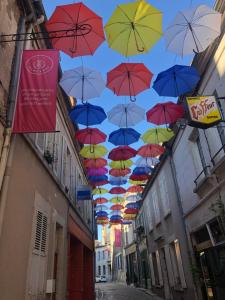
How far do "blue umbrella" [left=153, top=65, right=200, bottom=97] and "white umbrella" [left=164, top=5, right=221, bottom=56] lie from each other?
0.84 m

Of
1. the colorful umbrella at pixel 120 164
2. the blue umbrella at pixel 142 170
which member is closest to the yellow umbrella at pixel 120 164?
the colorful umbrella at pixel 120 164

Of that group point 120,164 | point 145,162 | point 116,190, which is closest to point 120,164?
point 120,164

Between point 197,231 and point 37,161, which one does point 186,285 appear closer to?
point 197,231

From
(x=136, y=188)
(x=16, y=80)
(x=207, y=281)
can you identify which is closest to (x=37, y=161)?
(x=16, y=80)

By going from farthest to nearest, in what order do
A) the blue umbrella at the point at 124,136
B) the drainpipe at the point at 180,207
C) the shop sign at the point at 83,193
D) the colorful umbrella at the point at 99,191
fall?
the colorful umbrella at the point at 99,191, the shop sign at the point at 83,193, the drainpipe at the point at 180,207, the blue umbrella at the point at 124,136

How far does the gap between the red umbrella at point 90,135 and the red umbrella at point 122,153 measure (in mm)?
1278

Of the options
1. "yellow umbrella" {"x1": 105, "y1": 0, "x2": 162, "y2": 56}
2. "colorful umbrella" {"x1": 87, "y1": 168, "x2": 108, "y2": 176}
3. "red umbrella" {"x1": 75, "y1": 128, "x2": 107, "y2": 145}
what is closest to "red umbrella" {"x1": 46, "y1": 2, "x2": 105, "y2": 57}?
"yellow umbrella" {"x1": 105, "y1": 0, "x2": 162, "y2": 56}

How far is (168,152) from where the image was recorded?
47.6 ft

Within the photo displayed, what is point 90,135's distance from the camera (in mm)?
10953

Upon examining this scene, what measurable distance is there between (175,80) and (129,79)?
53.5 inches

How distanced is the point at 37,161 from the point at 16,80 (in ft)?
6.94

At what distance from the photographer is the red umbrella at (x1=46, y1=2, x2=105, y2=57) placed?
6492 mm

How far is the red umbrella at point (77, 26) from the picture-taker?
6.49 m

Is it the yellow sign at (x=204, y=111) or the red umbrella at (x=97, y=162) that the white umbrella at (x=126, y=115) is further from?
the red umbrella at (x=97, y=162)
